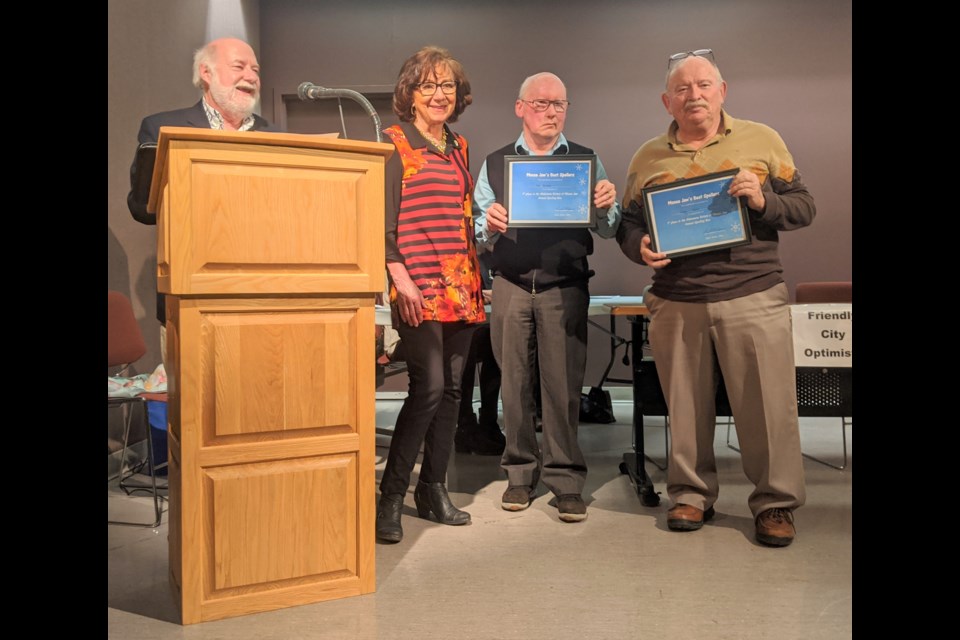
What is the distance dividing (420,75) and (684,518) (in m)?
1.75

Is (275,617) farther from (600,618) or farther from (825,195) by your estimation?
(825,195)

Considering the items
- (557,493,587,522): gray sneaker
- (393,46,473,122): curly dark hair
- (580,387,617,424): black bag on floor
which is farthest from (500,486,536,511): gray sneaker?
(580,387,617,424): black bag on floor

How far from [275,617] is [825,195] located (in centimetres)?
580

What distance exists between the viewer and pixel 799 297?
4688mm

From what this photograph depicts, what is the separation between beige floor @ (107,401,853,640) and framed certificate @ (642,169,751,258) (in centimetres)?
100

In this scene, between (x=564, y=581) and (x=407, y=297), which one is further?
(x=407, y=297)

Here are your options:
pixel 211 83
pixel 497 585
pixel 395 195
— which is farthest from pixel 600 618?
pixel 211 83

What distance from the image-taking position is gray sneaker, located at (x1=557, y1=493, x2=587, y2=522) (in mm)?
2896

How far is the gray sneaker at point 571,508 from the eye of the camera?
2.90m

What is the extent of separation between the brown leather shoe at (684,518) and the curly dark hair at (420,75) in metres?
1.60

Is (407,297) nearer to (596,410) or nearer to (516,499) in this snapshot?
(516,499)

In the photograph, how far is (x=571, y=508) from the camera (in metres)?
2.91

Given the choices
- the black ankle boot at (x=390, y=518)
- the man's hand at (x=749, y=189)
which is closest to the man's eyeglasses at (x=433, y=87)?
the man's hand at (x=749, y=189)

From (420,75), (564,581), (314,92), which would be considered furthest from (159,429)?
(564,581)
